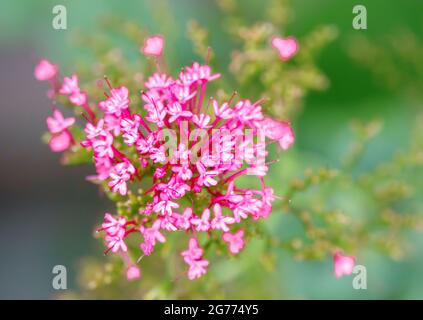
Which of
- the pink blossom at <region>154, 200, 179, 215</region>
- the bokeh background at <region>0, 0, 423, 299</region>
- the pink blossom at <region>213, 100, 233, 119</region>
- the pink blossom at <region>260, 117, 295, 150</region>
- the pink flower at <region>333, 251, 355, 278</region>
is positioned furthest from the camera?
the bokeh background at <region>0, 0, 423, 299</region>

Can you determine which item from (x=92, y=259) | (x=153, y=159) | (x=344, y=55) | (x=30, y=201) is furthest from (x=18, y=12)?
(x=153, y=159)

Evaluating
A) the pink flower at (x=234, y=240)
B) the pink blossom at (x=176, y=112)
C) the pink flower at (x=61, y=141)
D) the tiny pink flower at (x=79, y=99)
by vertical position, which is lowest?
the pink flower at (x=234, y=240)

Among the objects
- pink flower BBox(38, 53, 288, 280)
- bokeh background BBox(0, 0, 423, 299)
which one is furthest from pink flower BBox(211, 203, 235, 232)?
bokeh background BBox(0, 0, 423, 299)

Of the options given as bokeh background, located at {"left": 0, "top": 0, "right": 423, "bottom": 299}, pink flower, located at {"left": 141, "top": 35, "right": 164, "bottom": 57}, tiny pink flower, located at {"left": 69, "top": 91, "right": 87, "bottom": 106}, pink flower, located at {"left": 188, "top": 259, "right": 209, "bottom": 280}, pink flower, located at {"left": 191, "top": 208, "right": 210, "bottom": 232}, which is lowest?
pink flower, located at {"left": 188, "top": 259, "right": 209, "bottom": 280}

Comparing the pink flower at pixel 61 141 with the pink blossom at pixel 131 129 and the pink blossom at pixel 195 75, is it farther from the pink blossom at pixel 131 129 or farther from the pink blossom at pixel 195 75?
the pink blossom at pixel 195 75

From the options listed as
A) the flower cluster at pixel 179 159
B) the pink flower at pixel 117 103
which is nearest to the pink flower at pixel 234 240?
the flower cluster at pixel 179 159

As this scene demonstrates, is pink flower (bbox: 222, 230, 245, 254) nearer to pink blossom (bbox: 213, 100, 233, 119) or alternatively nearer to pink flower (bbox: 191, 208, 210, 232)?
pink flower (bbox: 191, 208, 210, 232)

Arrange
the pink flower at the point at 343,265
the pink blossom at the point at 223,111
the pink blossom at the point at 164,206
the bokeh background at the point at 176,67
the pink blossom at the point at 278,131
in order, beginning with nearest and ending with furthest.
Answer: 1. the pink blossom at the point at 164,206
2. the pink blossom at the point at 223,111
3. the pink blossom at the point at 278,131
4. the pink flower at the point at 343,265
5. the bokeh background at the point at 176,67
